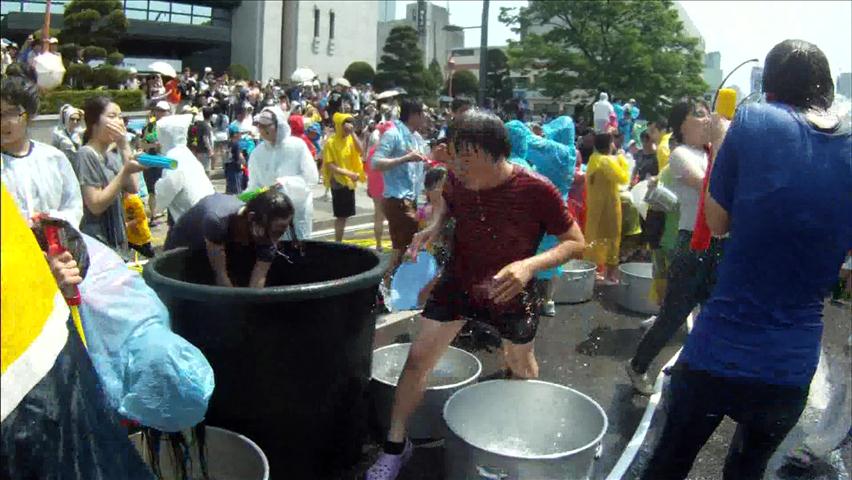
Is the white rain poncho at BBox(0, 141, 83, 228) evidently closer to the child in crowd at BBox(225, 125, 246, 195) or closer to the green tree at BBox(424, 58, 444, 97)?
the child in crowd at BBox(225, 125, 246, 195)

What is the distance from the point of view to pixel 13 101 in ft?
6.97

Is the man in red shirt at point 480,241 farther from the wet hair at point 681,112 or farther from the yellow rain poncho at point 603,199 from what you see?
the yellow rain poncho at point 603,199

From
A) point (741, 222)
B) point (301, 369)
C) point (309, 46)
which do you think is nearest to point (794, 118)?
point (741, 222)

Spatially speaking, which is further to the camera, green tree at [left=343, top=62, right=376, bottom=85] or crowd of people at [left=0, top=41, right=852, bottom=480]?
green tree at [left=343, top=62, right=376, bottom=85]

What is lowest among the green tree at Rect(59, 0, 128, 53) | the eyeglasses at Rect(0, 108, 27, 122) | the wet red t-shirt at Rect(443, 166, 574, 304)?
the wet red t-shirt at Rect(443, 166, 574, 304)

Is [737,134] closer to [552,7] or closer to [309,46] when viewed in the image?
[552,7]

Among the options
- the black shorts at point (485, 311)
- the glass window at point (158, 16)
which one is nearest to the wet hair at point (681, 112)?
the black shorts at point (485, 311)

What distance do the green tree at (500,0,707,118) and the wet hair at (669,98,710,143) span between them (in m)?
30.3

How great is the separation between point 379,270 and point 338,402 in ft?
1.84

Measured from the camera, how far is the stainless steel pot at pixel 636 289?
582cm

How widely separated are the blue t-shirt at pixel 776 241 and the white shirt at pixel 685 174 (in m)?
2.01

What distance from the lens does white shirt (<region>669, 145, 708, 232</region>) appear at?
4023 mm

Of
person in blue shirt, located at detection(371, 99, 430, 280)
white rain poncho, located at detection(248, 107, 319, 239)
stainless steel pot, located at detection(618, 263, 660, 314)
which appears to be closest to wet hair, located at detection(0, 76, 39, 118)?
white rain poncho, located at detection(248, 107, 319, 239)

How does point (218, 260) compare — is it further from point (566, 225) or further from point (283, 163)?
point (283, 163)
